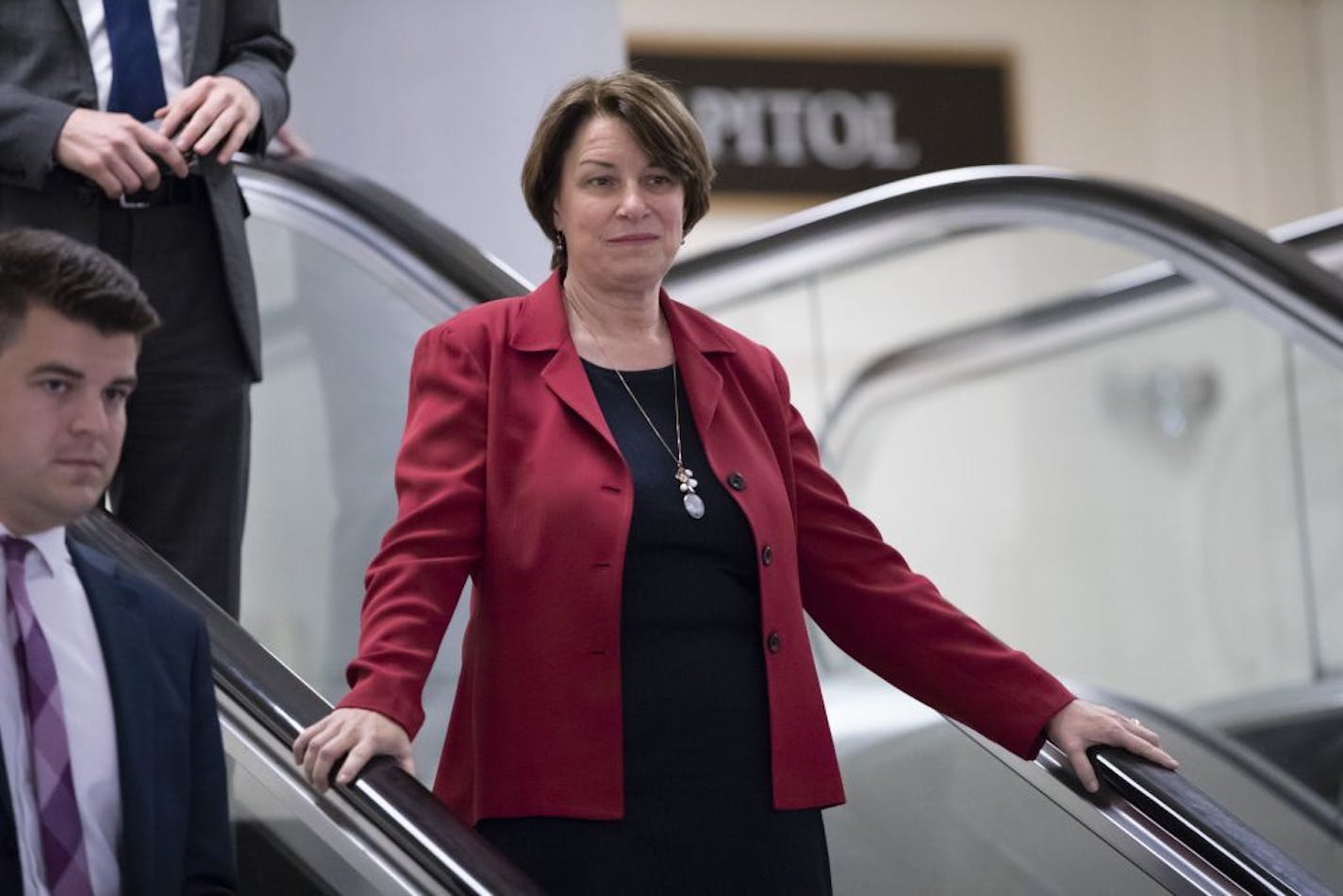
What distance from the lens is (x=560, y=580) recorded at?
2111 millimetres

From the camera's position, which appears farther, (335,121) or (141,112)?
(335,121)

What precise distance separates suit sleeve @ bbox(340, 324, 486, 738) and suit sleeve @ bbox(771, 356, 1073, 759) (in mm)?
400

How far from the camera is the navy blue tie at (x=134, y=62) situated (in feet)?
9.17

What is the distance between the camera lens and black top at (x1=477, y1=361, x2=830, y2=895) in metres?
2.09

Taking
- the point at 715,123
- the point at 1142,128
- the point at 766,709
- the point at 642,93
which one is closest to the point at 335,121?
the point at 642,93

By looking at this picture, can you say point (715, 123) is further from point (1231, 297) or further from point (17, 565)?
point (17, 565)

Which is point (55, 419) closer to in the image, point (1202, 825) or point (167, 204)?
point (167, 204)

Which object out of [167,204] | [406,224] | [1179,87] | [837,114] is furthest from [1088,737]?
[1179,87]

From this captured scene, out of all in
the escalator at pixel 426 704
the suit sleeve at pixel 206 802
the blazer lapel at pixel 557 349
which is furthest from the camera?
the blazer lapel at pixel 557 349

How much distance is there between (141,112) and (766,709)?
1.30 metres

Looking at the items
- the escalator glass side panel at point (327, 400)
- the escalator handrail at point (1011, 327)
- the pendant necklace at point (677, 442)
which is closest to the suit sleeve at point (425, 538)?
the pendant necklace at point (677, 442)

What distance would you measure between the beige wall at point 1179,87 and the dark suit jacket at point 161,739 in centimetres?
906

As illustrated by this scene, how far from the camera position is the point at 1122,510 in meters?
7.26

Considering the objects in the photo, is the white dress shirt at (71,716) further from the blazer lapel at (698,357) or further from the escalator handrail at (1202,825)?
the escalator handrail at (1202,825)
